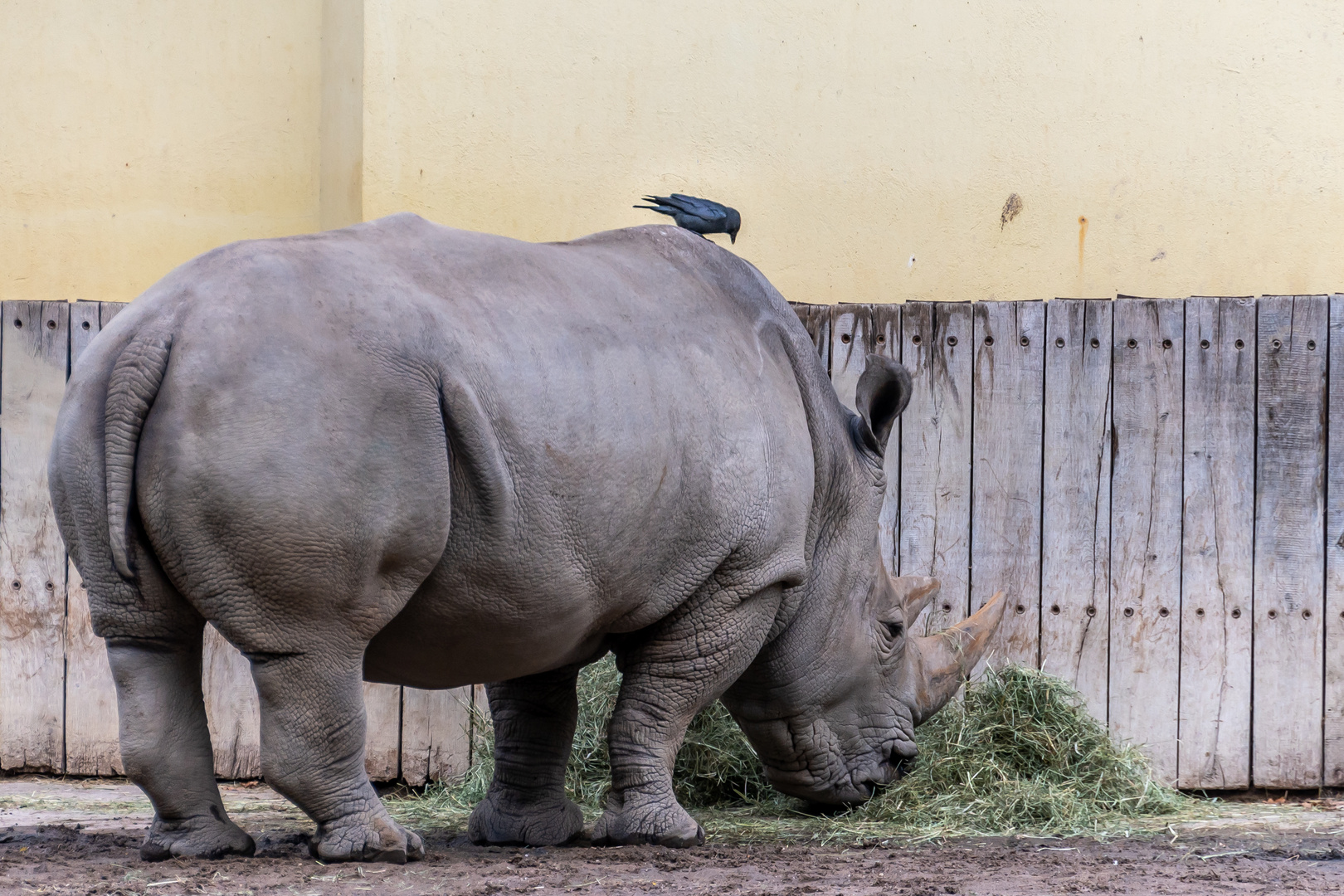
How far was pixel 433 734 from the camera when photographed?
6.04 meters

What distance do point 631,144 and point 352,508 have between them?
3.72m

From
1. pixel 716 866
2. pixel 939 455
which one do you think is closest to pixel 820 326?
pixel 939 455

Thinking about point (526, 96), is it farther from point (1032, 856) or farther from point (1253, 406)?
point (1032, 856)

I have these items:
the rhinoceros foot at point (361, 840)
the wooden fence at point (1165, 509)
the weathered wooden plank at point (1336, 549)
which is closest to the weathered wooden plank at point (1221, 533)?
the wooden fence at point (1165, 509)

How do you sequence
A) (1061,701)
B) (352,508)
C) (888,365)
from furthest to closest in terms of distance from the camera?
1. (1061,701)
2. (888,365)
3. (352,508)

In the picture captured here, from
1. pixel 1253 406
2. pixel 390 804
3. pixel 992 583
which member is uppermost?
pixel 1253 406

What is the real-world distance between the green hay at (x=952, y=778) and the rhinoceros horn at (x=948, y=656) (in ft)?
0.52

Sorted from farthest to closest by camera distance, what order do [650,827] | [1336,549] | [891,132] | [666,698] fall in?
[891,132], [1336,549], [666,698], [650,827]

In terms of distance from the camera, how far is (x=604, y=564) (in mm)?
4254

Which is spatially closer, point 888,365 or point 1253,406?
point 888,365

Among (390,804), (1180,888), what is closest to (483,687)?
(390,804)

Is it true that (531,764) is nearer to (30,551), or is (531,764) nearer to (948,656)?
(948,656)

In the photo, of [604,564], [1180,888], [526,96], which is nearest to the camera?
[1180,888]

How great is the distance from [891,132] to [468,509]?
3.80m
